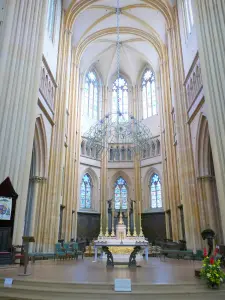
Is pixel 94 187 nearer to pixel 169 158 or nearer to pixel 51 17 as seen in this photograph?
pixel 169 158

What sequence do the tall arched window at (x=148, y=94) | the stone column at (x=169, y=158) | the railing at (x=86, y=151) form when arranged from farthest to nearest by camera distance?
the tall arched window at (x=148, y=94), the railing at (x=86, y=151), the stone column at (x=169, y=158)

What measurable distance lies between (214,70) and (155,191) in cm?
1736

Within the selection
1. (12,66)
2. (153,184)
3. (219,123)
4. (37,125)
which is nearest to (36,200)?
(37,125)

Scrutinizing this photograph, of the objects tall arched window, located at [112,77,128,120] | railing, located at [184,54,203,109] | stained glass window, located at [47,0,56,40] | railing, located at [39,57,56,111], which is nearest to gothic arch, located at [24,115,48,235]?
railing, located at [39,57,56,111]

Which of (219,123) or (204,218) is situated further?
(204,218)

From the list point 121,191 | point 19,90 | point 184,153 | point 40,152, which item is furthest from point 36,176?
point 121,191

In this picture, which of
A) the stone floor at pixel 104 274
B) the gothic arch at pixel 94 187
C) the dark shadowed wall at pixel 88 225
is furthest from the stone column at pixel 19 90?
the gothic arch at pixel 94 187

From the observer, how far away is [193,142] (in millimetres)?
15688

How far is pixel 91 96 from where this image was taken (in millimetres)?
29875

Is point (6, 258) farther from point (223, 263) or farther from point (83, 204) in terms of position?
point (83, 204)

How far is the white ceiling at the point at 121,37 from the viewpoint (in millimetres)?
22922

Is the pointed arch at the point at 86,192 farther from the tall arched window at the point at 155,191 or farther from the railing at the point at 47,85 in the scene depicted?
the railing at the point at 47,85

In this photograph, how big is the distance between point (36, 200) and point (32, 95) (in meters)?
6.38

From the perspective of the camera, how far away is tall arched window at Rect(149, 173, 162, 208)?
85.3ft
